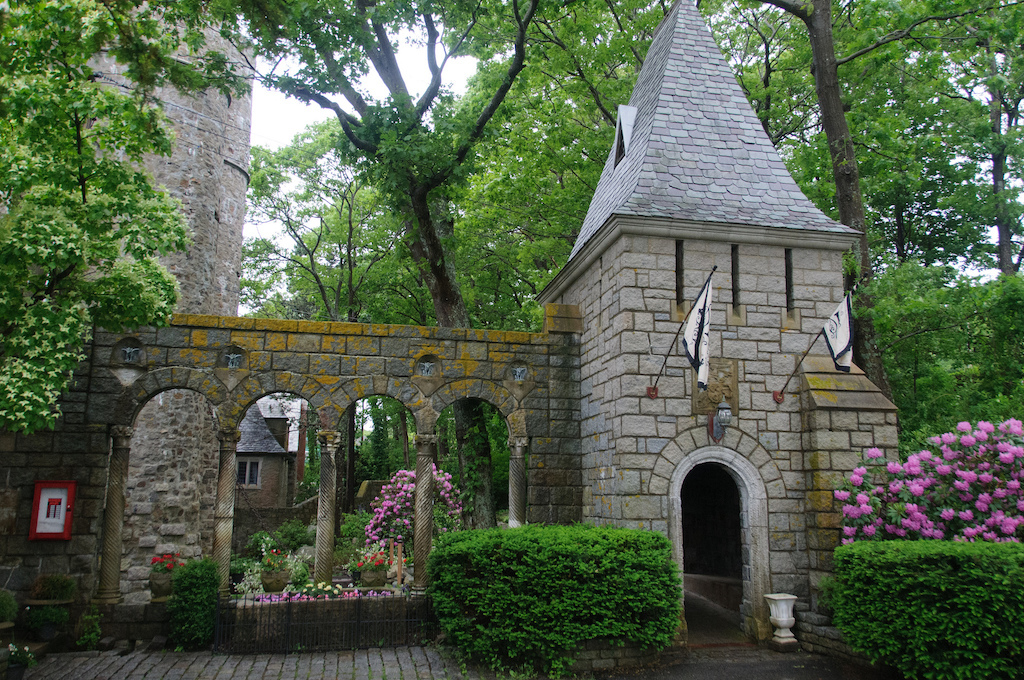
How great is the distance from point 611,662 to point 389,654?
253cm

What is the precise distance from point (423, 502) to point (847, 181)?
8459 millimetres

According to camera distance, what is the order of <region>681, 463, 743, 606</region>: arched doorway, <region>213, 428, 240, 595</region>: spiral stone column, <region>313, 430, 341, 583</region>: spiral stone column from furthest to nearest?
<region>681, 463, 743, 606</region>: arched doorway → <region>313, 430, 341, 583</region>: spiral stone column → <region>213, 428, 240, 595</region>: spiral stone column

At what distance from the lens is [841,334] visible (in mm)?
7926

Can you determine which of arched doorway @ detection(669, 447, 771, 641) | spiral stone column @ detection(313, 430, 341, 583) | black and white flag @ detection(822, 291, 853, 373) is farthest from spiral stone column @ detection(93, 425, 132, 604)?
black and white flag @ detection(822, 291, 853, 373)

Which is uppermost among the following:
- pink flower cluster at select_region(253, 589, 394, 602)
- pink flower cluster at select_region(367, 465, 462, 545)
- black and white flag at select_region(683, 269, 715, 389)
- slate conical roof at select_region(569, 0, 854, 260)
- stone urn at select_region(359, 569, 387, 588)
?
slate conical roof at select_region(569, 0, 854, 260)

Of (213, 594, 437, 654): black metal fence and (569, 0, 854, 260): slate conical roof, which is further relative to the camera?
(569, 0, 854, 260): slate conical roof

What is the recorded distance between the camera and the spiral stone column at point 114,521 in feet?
27.1

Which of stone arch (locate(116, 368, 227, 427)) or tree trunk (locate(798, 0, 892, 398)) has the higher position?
tree trunk (locate(798, 0, 892, 398))

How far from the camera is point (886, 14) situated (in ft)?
34.5

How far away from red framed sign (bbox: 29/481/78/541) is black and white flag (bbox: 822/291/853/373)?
927 cm

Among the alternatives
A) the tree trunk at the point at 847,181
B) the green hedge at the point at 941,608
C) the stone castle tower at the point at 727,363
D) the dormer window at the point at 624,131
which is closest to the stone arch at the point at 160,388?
the stone castle tower at the point at 727,363

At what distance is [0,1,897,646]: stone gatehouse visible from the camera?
8359mm

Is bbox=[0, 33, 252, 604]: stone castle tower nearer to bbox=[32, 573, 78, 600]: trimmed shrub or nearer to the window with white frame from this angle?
bbox=[32, 573, 78, 600]: trimmed shrub

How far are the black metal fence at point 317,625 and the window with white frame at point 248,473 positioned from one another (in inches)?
711
